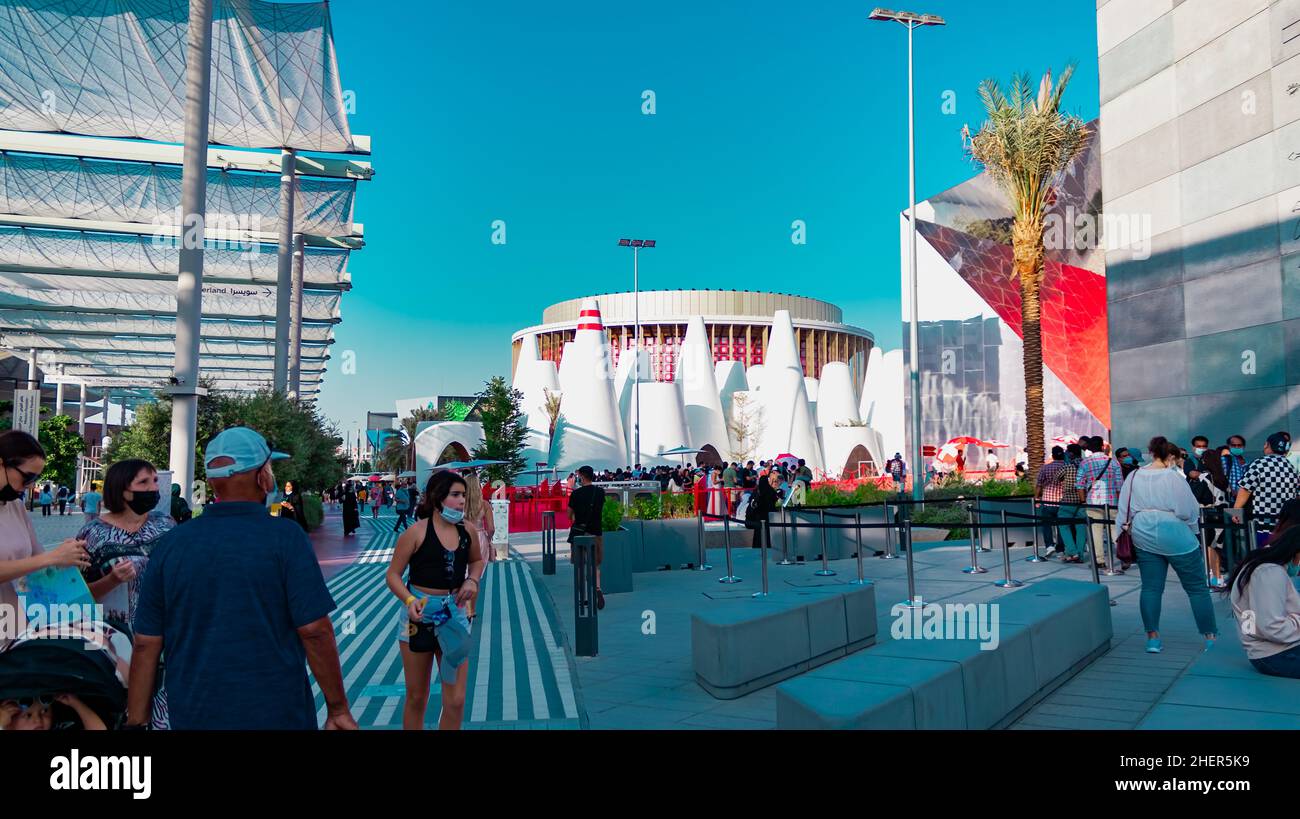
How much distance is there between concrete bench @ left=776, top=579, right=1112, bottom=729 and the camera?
377 centimetres

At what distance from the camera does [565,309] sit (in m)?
99.8

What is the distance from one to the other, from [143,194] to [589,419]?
24.7 m

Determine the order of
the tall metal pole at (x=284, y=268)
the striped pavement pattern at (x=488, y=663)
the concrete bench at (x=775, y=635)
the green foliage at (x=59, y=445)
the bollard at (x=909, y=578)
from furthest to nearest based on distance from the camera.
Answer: the green foliage at (x=59, y=445) → the tall metal pole at (x=284, y=268) → the bollard at (x=909, y=578) → the concrete bench at (x=775, y=635) → the striped pavement pattern at (x=488, y=663)

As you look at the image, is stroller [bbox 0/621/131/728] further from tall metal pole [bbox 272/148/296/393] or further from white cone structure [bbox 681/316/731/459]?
white cone structure [bbox 681/316/731/459]

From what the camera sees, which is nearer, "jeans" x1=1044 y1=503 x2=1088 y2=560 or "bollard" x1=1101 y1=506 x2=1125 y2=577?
"bollard" x1=1101 y1=506 x2=1125 y2=577

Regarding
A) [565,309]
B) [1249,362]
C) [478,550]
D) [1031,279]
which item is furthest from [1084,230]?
[565,309]

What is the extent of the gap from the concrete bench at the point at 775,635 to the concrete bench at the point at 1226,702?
2730 mm

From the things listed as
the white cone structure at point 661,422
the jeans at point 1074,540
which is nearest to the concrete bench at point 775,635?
the jeans at point 1074,540

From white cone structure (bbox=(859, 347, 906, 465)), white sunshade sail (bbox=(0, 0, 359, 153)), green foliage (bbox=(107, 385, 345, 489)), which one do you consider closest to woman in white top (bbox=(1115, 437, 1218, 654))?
green foliage (bbox=(107, 385, 345, 489))

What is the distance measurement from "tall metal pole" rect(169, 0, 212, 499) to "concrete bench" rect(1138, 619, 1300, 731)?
15.5 metres

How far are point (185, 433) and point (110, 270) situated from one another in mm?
36243

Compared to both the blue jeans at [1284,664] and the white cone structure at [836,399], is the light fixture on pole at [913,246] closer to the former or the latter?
the blue jeans at [1284,664]

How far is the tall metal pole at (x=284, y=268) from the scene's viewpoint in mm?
32281

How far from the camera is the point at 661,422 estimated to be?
55.9 metres
